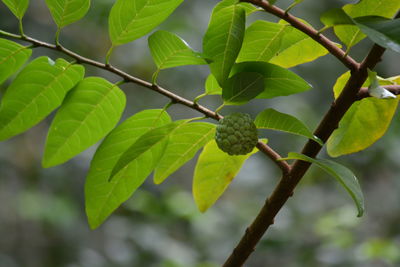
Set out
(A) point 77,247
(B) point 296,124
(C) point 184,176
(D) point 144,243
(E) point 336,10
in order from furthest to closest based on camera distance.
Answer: (C) point 184,176
(A) point 77,247
(D) point 144,243
(B) point 296,124
(E) point 336,10

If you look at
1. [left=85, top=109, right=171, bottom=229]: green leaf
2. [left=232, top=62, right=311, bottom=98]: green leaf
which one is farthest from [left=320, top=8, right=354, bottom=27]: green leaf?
[left=85, top=109, right=171, bottom=229]: green leaf

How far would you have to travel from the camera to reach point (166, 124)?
92cm

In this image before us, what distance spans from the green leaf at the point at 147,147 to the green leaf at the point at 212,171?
11 centimetres

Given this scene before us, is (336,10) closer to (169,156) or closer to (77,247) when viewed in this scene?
(169,156)

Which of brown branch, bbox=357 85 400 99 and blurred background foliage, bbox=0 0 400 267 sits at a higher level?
brown branch, bbox=357 85 400 99

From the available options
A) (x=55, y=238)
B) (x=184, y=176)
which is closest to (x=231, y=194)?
(x=184, y=176)

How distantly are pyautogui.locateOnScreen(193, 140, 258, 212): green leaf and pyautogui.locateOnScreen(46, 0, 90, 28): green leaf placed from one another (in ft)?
1.08

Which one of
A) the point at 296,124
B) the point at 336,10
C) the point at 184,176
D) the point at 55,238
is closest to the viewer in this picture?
the point at 336,10

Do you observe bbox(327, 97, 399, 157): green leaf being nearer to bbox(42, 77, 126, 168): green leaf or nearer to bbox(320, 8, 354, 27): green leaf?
bbox(320, 8, 354, 27): green leaf

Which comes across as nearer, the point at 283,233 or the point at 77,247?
the point at 283,233

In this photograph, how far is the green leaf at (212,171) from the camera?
1017 millimetres

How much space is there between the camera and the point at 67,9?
2.95 ft

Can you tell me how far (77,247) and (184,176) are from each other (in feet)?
5.95

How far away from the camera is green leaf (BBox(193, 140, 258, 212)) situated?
1.02m
